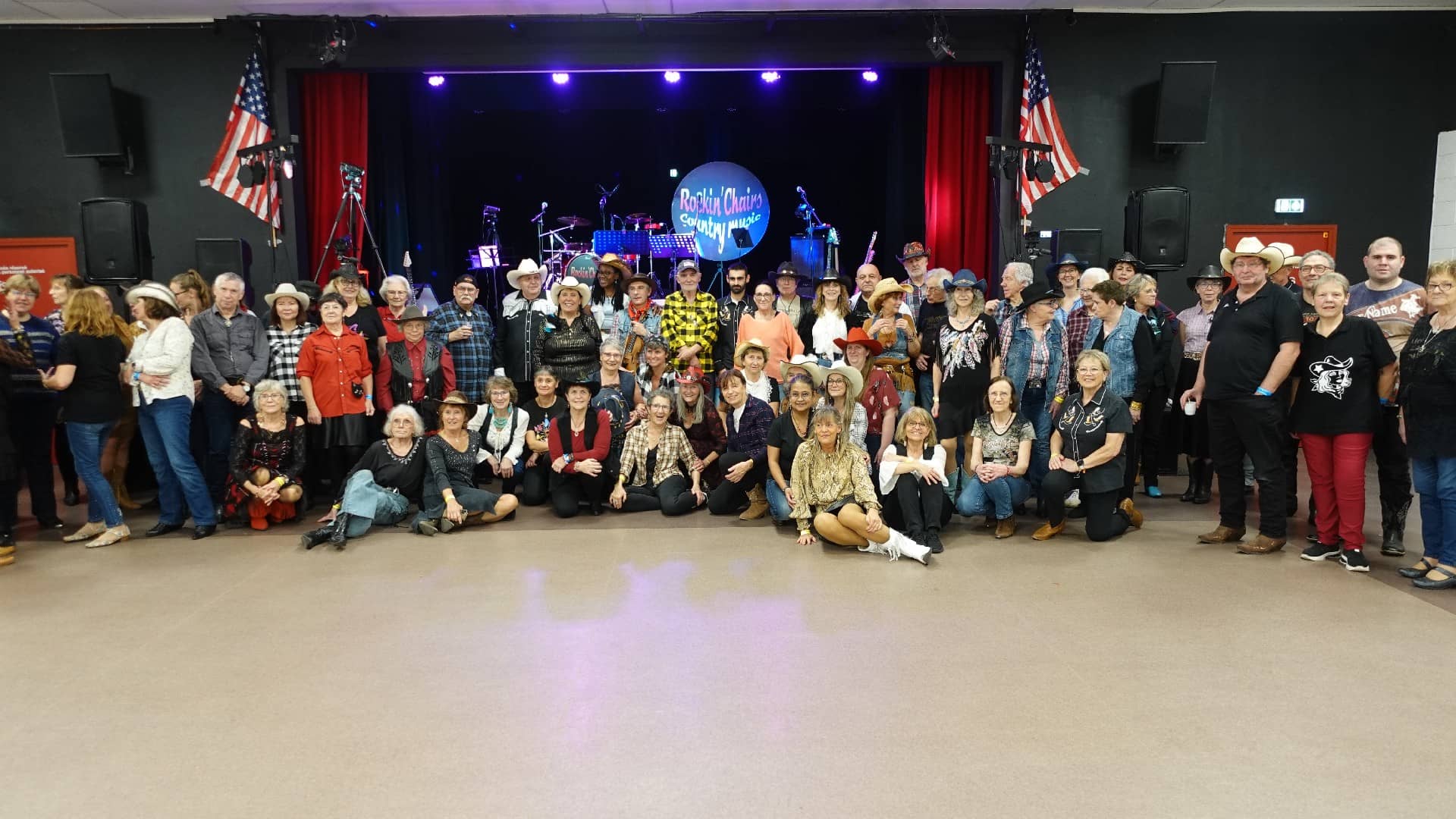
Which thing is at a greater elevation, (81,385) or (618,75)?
(618,75)

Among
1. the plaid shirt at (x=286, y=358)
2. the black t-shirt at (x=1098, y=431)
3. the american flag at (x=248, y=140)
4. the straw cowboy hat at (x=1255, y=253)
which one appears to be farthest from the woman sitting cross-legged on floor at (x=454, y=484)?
the straw cowboy hat at (x=1255, y=253)

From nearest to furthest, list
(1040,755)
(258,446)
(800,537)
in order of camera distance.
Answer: (1040,755), (800,537), (258,446)

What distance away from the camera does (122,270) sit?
7.53m

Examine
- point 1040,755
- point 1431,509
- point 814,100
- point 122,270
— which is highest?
point 814,100

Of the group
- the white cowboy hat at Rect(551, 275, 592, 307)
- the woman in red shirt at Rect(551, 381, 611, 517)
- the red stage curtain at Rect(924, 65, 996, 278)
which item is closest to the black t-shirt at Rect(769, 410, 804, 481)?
the woman in red shirt at Rect(551, 381, 611, 517)

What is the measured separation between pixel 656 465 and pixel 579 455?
483mm

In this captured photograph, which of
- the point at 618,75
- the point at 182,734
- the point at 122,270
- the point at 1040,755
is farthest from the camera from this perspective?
the point at 618,75

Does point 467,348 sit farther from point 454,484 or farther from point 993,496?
point 993,496

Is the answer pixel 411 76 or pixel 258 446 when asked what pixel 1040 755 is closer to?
pixel 258 446

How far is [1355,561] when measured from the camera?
434cm

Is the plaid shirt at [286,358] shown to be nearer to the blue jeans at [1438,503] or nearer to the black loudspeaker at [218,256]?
the black loudspeaker at [218,256]

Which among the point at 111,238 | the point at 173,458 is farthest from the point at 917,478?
the point at 111,238

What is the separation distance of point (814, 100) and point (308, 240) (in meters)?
6.21

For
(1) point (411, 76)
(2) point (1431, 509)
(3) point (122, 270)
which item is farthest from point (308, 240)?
(2) point (1431, 509)
